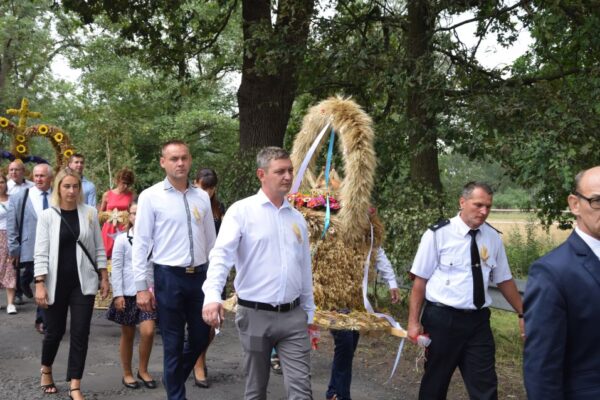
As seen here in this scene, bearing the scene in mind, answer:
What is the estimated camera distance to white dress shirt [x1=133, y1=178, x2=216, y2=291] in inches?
231

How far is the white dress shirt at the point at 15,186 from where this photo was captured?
10258mm

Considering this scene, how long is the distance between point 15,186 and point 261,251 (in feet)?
23.6

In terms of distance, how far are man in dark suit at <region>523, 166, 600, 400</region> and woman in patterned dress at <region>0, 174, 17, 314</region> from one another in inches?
360

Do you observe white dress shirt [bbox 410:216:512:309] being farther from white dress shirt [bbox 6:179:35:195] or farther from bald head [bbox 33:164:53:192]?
white dress shirt [bbox 6:179:35:195]

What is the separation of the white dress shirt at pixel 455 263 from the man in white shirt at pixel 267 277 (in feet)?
3.57

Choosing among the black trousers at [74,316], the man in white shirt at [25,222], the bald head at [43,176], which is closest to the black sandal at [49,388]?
the black trousers at [74,316]

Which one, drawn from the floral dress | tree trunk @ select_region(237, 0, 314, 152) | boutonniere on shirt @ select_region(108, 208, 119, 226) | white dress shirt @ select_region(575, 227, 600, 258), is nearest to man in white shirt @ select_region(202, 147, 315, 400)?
white dress shirt @ select_region(575, 227, 600, 258)

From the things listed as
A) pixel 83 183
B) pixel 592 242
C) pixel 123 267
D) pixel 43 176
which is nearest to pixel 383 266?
pixel 123 267

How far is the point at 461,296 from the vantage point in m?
5.37

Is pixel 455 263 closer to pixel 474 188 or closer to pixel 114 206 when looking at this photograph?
pixel 474 188

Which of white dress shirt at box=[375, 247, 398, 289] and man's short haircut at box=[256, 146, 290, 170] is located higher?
man's short haircut at box=[256, 146, 290, 170]

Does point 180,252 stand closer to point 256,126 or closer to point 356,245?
point 356,245

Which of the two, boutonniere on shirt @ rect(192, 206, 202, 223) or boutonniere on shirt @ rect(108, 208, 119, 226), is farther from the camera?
boutonniere on shirt @ rect(108, 208, 119, 226)

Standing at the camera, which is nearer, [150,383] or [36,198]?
[150,383]
